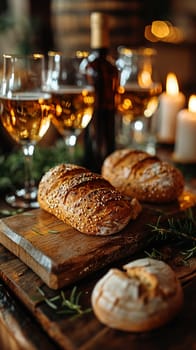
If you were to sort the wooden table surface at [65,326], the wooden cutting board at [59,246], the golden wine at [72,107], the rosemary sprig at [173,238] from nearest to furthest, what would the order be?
the wooden table surface at [65,326], the wooden cutting board at [59,246], the rosemary sprig at [173,238], the golden wine at [72,107]

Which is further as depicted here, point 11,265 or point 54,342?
point 11,265

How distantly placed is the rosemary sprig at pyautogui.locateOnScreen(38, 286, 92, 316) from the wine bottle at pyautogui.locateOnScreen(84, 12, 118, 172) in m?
0.59

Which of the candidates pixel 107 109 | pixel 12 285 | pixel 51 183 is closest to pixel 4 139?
pixel 107 109

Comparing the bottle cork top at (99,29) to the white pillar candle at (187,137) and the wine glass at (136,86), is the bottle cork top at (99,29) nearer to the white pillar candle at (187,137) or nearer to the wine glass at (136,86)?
the wine glass at (136,86)

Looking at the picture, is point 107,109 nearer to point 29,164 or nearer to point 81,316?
point 29,164

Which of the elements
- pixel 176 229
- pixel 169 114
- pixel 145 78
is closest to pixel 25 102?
pixel 176 229

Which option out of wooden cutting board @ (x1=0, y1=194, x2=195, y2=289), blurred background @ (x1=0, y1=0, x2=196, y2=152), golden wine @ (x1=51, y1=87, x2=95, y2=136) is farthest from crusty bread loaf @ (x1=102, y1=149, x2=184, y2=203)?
blurred background @ (x1=0, y1=0, x2=196, y2=152)

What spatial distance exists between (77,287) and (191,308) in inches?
7.7

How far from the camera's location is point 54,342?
612 millimetres

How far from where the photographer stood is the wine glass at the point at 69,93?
3.57 feet

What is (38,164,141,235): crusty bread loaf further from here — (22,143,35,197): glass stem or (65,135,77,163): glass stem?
(65,135,77,163): glass stem

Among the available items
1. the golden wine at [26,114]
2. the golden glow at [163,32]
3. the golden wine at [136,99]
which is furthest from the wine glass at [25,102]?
the golden glow at [163,32]

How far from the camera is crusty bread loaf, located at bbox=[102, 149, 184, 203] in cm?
94

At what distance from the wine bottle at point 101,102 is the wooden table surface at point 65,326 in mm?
540
